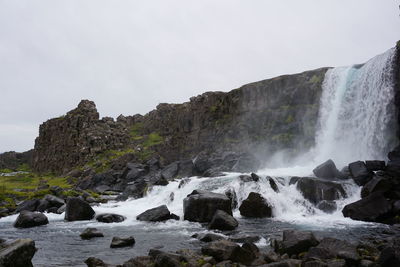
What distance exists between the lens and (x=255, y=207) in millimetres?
31344

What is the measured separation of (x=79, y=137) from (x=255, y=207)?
77751mm

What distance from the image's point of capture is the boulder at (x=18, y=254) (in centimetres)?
1328

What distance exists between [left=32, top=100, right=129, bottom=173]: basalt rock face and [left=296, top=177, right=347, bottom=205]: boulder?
68036mm

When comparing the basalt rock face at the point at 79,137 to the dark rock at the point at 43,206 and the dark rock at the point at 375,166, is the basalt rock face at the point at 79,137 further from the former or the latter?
the dark rock at the point at 375,166

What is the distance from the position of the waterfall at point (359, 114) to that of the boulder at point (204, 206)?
90.2ft

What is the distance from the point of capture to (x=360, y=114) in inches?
2046

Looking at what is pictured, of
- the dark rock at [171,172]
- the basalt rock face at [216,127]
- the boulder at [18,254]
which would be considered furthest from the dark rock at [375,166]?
the dark rock at [171,172]

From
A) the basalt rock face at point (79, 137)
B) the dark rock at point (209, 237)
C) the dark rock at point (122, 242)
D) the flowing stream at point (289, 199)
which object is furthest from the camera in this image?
the basalt rock face at point (79, 137)

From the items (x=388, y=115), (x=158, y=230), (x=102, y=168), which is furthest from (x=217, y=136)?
(x=158, y=230)

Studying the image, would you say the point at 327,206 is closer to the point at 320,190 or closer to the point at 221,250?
the point at 320,190

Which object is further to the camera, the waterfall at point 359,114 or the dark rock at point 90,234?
the waterfall at point 359,114

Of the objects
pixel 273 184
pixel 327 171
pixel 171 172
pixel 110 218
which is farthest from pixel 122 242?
pixel 171 172

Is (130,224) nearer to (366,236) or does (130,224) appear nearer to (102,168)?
(366,236)

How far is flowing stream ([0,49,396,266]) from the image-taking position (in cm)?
2108
